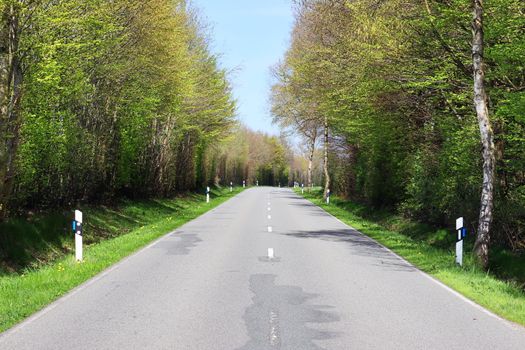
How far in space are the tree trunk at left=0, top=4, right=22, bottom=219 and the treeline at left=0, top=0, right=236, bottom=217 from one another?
0.08 ft

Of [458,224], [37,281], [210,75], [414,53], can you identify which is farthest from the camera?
[210,75]

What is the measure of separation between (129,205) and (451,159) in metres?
18.0

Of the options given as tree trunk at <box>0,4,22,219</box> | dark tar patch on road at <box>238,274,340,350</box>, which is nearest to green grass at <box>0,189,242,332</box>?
tree trunk at <box>0,4,22,219</box>

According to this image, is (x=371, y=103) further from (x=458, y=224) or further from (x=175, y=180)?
(x=175, y=180)

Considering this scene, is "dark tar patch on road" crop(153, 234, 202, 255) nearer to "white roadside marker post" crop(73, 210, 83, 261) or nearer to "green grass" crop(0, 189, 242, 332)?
"green grass" crop(0, 189, 242, 332)

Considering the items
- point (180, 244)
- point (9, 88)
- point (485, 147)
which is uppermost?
point (9, 88)

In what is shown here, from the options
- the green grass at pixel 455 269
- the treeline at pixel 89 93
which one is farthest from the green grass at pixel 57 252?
the green grass at pixel 455 269

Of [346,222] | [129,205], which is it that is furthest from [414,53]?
[129,205]

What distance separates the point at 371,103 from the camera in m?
20.8

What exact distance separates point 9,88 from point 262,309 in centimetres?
899

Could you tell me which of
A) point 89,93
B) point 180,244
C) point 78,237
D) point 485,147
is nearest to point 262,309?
point 78,237

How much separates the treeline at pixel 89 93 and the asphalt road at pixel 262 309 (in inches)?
198

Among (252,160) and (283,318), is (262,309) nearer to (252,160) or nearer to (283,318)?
(283,318)

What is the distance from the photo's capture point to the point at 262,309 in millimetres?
7480
